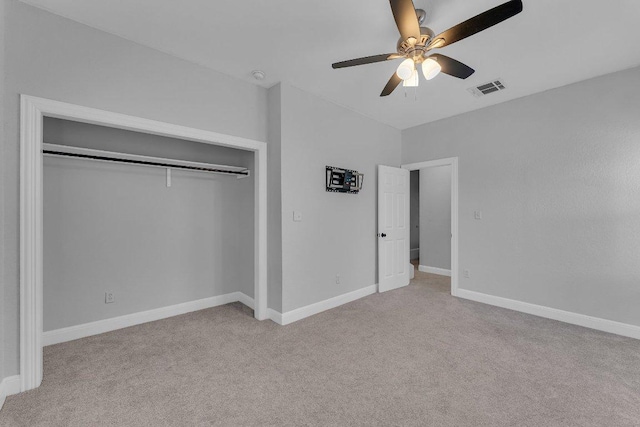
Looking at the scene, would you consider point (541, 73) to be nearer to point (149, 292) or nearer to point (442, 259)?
point (442, 259)

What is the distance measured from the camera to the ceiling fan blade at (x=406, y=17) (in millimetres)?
1659

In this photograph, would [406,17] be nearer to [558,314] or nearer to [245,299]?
[245,299]

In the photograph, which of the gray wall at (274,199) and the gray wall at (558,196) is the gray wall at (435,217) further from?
the gray wall at (274,199)

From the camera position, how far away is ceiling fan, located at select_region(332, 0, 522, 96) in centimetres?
165

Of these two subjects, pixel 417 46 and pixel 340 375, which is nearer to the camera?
pixel 417 46

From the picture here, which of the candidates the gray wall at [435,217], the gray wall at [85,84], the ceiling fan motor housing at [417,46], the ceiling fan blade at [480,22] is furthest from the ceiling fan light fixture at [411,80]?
the gray wall at [435,217]

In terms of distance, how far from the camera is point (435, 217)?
6160 mm

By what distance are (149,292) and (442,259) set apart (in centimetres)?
537

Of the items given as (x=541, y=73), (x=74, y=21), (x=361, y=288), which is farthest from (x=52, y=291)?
(x=541, y=73)

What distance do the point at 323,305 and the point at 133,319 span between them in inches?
87.9

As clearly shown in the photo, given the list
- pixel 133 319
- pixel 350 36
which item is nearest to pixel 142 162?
pixel 133 319

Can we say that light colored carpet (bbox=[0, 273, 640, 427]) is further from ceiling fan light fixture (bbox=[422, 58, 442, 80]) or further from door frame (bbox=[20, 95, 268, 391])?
ceiling fan light fixture (bbox=[422, 58, 442, 80])

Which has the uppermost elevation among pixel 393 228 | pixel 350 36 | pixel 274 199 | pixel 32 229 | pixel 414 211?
pixel 350 36

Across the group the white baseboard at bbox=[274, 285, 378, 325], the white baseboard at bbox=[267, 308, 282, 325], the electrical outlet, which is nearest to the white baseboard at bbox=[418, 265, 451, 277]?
the white baseboard at bbox=[274, 285, 378, 325]
